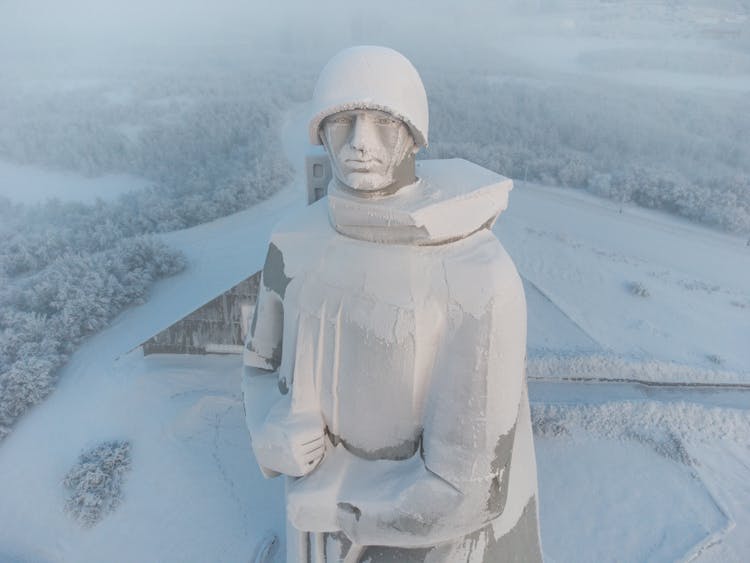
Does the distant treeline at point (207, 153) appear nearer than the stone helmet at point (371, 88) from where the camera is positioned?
No

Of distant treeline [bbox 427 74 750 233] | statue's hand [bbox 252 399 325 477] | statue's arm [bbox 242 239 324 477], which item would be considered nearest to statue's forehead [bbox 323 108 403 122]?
statue's arm [bbox 242 239 324 477]

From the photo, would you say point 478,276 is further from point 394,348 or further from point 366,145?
point 366,145

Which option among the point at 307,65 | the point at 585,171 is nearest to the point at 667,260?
the point at 585,171

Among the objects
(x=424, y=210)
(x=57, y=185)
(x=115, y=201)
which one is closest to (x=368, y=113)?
(x=424, y=210)

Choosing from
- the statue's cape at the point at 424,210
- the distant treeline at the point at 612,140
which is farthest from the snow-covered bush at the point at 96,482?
the distant treeline at the point at 612,140

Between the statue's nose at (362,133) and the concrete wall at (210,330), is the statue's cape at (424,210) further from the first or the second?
the concrete wall at (210,330)

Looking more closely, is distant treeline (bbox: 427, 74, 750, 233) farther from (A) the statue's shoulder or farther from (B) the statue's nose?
(B) the statue's nose
